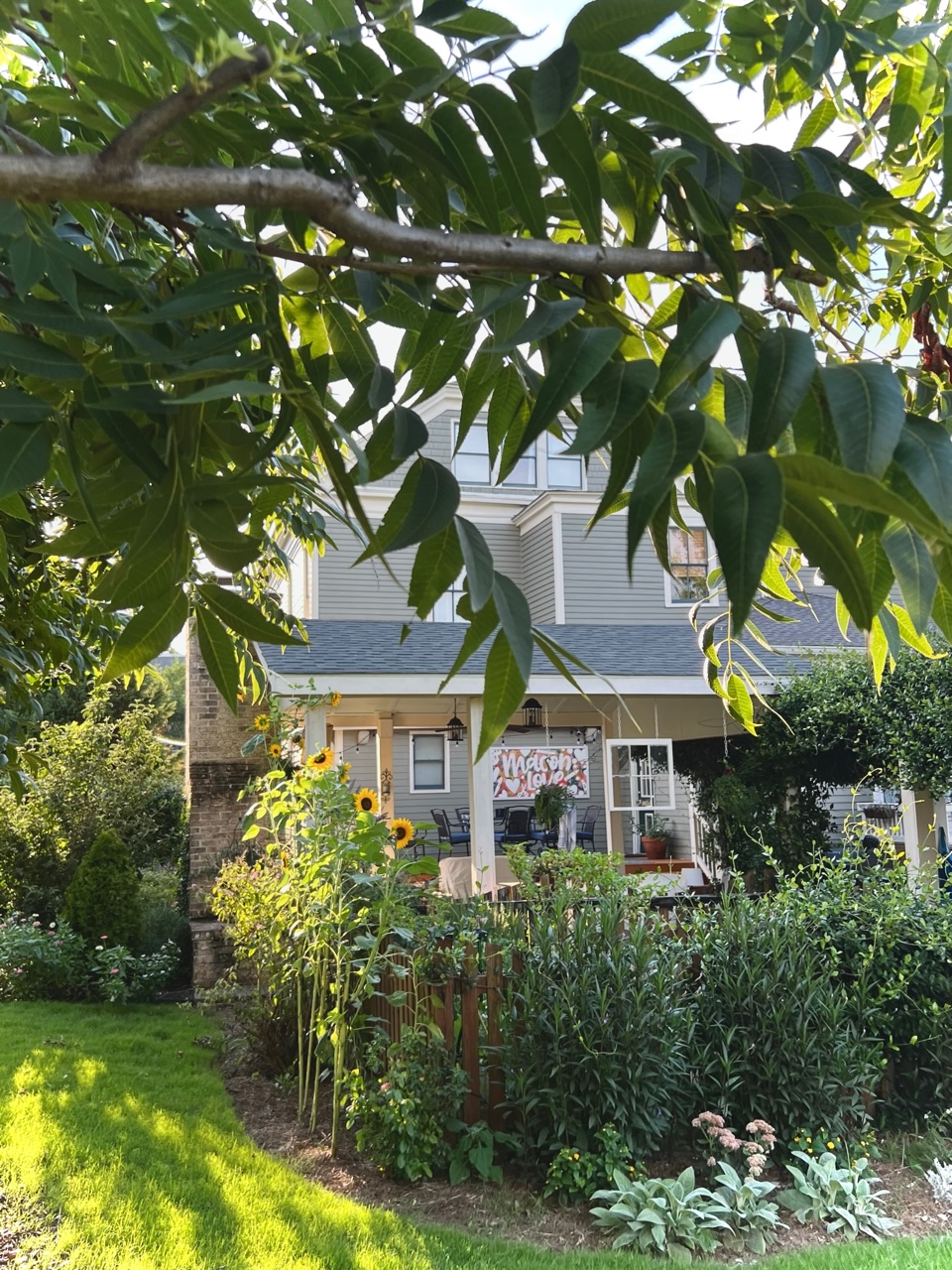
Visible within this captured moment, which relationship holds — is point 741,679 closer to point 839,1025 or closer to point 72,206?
point 72,206

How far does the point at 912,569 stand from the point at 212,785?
33.0ft

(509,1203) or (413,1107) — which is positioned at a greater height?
(413,1107)

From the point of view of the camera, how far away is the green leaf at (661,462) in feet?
2.18

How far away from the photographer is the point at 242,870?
7836 mm

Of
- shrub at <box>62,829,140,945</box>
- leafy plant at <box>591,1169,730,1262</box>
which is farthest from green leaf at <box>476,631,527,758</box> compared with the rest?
shrub at <box>62,829,140,945</box>

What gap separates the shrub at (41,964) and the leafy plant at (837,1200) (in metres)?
6.49

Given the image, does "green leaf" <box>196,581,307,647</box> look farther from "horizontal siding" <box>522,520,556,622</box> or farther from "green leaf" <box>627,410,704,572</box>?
"horizontal siding" <box>522,520,556,622</box>

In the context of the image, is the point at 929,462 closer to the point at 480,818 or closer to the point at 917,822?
the point at 480,818

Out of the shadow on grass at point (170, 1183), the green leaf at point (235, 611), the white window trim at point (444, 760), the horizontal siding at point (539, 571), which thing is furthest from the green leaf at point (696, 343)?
the white window trim at point (444, 760)

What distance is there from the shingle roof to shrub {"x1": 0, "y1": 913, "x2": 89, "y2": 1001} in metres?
3.16

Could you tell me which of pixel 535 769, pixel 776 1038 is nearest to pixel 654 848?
pixel 535 769

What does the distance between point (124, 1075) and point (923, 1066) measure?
179 inches

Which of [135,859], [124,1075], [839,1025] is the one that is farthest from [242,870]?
[135,859]

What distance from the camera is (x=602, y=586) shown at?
16.5 meters
